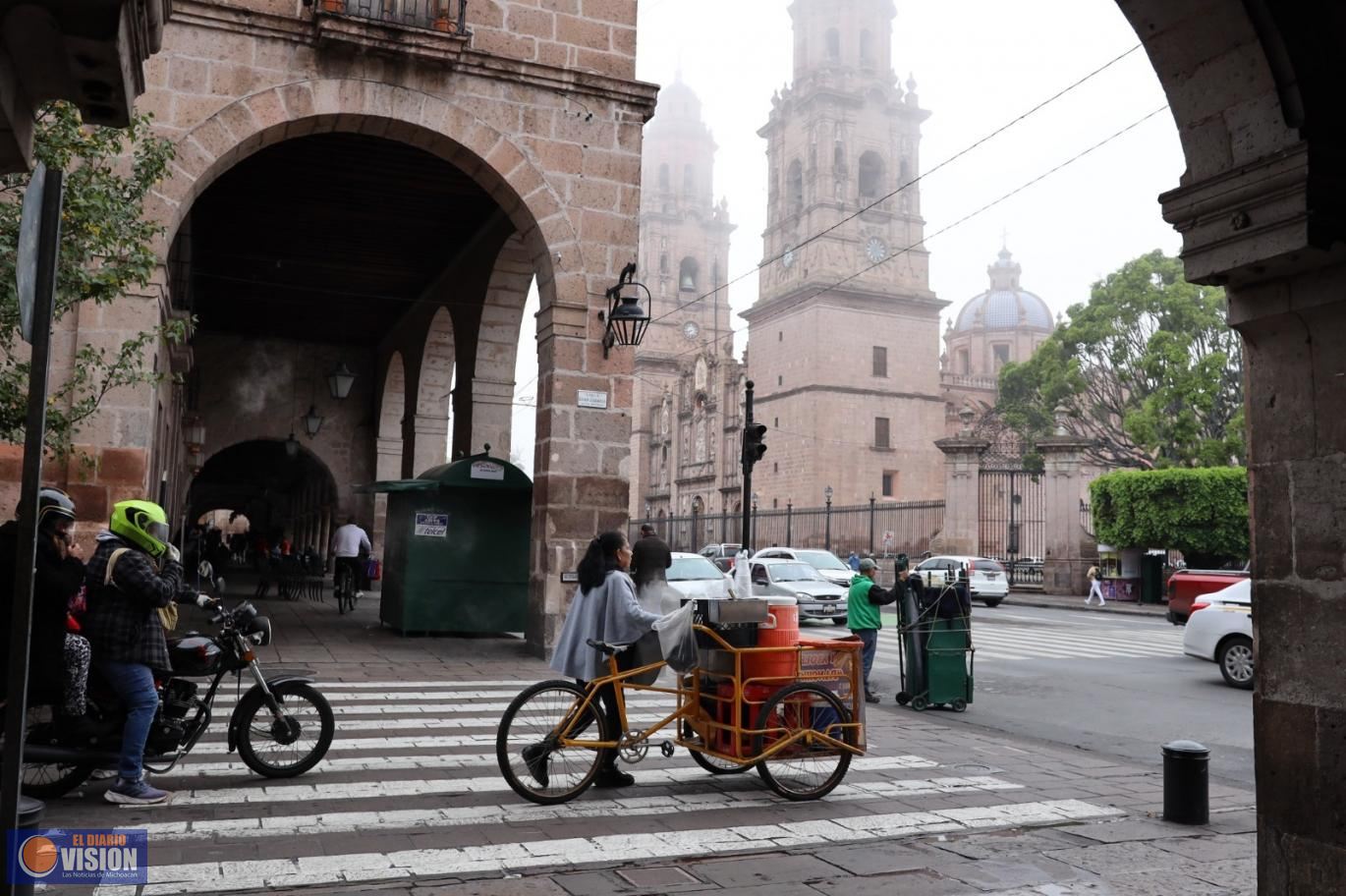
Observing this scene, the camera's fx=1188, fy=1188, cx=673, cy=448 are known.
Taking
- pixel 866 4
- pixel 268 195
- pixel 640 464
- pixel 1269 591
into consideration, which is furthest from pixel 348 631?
pixel 640 464

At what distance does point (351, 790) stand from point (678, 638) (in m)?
2.07

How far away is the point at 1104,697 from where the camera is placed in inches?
511

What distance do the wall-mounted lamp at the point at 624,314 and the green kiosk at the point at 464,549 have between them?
115 inches

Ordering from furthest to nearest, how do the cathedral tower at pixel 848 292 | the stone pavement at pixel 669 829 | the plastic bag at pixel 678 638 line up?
the cathedral tower at pixel 848 292 < the plastic bag at pixel 678 638 < the stone pavement at pixel 669 829

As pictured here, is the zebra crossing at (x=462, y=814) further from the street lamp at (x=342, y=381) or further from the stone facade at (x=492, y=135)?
the street lamp at (x=342, y=381)

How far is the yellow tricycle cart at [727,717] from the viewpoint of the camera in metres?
6.75

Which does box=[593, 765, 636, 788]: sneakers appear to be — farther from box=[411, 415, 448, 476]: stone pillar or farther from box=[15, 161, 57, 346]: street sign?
box=[411, 415, 448, 476]: stone pillar

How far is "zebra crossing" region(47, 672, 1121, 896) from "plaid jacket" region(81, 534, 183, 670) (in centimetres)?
81

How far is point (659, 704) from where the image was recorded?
10430 millimetres

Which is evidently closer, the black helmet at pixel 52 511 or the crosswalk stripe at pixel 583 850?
the crosswalk stripe at pixel 583 850

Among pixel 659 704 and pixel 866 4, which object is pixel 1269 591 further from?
pixel 866 4

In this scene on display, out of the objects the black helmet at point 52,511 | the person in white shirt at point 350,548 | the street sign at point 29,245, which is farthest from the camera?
the person in white shirt at point 350,548

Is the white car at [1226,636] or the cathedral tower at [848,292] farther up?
the cathedral tower at [848,292]

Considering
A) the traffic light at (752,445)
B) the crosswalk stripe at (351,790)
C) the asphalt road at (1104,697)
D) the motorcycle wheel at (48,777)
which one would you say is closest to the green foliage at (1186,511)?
the asphalt road at (1104,697)
